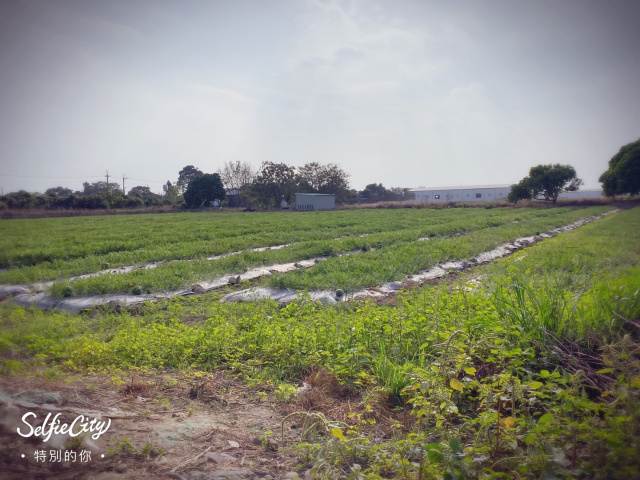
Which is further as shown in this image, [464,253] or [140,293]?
[464,253]

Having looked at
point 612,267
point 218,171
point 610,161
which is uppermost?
point 218,171

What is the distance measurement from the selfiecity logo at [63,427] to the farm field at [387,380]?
0.08 metres

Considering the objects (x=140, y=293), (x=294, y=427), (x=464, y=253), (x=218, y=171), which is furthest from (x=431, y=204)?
(x=294, y=427)

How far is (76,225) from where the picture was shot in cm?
1562

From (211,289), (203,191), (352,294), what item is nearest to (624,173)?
(352,294)

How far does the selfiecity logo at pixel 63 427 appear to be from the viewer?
1961mm

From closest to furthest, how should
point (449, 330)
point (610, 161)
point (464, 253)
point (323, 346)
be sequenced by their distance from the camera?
point (449, 330), point (610, 161), point (323, 346), point (464, 253)

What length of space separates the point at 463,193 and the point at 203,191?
57351 millimetres

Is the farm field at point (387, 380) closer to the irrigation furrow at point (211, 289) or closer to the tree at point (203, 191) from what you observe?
the irrigation furrow at point (211, 289)

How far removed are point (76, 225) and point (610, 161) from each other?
17446 millimetres

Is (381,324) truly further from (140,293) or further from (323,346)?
(140,293)

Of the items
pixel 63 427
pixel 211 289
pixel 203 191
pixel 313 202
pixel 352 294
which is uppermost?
pixel 203 191

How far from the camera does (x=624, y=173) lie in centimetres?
391

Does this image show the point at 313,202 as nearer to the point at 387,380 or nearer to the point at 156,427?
the point at 387,380
